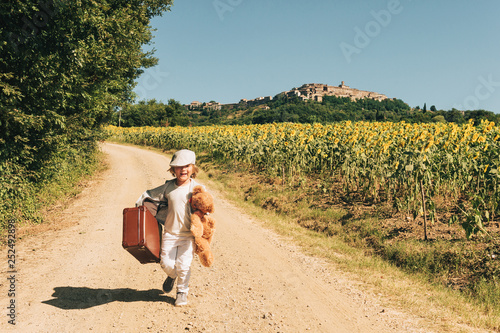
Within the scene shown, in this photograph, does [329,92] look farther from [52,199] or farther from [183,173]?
[183,173]

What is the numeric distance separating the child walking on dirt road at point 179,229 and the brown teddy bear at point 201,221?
15 cm

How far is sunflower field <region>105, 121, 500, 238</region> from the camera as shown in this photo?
7.57 metres

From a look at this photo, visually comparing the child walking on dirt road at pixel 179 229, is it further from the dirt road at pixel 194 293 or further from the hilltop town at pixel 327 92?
the hilltop town at pixel 327 92

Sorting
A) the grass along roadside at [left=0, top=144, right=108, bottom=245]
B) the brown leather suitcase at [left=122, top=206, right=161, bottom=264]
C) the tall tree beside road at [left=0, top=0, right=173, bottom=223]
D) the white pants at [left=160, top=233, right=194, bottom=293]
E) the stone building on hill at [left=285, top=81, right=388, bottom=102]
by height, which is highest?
the stone building on hill at [left=285, top=81, right=388, bottom=102]

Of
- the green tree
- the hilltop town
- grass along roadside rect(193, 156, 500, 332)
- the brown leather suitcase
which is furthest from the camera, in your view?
the hilltop town

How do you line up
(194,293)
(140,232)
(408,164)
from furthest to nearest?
(408,164) → (194,293) → (140,232)

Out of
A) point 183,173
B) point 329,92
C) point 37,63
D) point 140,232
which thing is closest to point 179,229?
point 140,232

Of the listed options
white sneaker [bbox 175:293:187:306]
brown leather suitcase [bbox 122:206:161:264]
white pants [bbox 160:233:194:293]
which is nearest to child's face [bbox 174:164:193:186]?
brown leather suitcase [bbox 122:206:161:264]

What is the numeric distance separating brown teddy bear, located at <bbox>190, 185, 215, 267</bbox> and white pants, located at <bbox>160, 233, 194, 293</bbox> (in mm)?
164

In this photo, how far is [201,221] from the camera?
435 cm

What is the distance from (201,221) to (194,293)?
130 centimetres

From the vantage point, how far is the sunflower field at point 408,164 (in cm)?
757

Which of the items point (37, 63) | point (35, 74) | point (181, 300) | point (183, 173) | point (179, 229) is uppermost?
point (37, 63)

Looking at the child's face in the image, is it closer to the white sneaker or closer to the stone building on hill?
the white sneaker
